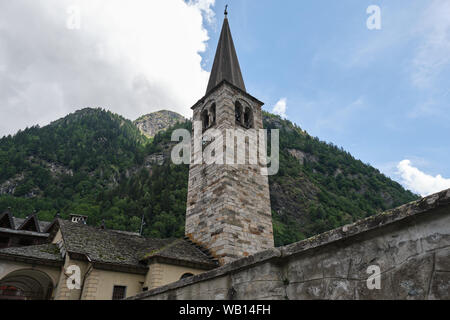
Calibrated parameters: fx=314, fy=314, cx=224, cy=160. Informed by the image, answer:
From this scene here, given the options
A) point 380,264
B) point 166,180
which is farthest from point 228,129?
point 166,180

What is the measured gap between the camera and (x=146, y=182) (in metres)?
81.6

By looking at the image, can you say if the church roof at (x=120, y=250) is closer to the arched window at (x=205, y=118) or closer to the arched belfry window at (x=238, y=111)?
the arched window at (x=205, y=118)

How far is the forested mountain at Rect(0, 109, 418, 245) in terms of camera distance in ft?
225

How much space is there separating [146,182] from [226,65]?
210 ft

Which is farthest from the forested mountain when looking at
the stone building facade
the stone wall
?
the stone wall

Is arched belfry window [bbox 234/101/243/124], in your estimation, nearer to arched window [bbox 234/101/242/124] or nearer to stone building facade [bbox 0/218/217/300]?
arched window [bbox 234/101/242/124]

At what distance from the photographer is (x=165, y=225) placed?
2411 inches

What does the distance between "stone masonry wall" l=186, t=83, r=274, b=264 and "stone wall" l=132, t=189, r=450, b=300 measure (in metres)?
10.2

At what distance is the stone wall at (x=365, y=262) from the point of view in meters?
2.28

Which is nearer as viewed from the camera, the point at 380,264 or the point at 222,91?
the point at 380,264

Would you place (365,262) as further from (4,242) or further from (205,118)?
(4,242)

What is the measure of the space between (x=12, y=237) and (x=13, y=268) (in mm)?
21444

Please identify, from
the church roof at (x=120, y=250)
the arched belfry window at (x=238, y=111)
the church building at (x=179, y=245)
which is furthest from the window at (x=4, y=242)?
the arched belfry window at (x=238, y=111)
